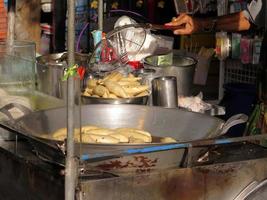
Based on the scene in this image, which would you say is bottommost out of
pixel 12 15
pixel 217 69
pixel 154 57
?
pixel 217 69

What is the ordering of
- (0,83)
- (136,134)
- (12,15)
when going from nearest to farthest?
(136,134)
(0,83)
(12,15)

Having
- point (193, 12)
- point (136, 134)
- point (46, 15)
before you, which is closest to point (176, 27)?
point (136, 134)

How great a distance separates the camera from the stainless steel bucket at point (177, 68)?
3674 millimetres

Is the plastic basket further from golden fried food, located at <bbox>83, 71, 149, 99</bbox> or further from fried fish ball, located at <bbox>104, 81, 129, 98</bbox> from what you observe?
fried fish ball, located at <bbox>104, 81, 129, 98</bbox>

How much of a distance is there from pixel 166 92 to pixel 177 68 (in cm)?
43

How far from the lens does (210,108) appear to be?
11.8 feet

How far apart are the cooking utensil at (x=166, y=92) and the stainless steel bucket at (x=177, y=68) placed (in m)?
0.35

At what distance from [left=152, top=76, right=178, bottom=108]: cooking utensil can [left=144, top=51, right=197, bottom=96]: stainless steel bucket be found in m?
0.35

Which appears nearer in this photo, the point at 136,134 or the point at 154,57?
the point at 136,134

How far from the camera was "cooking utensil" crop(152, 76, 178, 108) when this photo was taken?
10.8 feet

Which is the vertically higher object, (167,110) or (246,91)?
(167,110)

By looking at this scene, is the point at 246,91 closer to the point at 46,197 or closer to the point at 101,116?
the point at 101,116

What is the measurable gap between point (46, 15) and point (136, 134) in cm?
590

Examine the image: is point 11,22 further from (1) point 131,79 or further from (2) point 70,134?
(2) point 70,134
